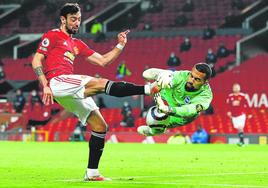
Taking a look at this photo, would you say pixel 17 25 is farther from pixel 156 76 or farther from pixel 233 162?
pixel 156 76

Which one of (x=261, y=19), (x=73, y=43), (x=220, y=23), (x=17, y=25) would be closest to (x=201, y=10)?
(x=220, y=23)

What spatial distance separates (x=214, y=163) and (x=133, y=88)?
645 centimetres

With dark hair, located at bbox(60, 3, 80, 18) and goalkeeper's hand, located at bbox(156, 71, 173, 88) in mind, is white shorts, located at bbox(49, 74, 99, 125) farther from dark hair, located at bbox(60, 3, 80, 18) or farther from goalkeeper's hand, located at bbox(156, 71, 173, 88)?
goalkeeper's hand, located at bbox(156, 71, 173, 88)

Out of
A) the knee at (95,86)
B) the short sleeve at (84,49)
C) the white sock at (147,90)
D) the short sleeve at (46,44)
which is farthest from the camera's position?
the short sleeve at (84,49)

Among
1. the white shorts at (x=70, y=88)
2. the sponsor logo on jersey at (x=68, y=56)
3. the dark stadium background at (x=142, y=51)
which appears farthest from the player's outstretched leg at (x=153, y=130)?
the dark stadium background at (x=142, y=51)

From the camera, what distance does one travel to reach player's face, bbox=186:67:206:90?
11484 mm

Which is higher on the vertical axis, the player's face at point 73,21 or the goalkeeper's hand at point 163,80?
the player's face at point 73,21

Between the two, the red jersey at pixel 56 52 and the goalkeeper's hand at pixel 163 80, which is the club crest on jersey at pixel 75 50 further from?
the goalkeeper's hand at pixel 163 80

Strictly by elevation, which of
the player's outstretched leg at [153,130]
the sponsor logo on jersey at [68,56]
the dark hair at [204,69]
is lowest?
the player's outstretched leg at [153,130]

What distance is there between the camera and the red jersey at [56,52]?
11.1 meters

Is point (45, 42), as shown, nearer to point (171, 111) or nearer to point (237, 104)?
point (171, 111)

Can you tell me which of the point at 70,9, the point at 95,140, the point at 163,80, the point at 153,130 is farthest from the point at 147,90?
the point at 153,130

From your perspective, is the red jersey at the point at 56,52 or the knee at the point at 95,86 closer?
the knee at the point at 95,86

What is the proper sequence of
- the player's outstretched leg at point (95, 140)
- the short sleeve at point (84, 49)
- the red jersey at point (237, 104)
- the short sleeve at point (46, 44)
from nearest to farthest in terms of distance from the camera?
the short sleeve at point (46, 44) → the player's outstretched leg at point (95, 140) → the short sleeve at point (84, 49) → the red jersey at point (237, 104)
